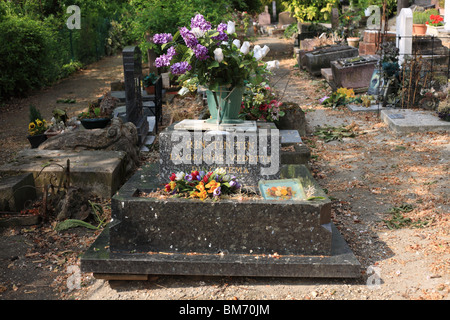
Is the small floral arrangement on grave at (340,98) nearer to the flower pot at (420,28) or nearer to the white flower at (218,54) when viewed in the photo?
the flower pot at (420,28)

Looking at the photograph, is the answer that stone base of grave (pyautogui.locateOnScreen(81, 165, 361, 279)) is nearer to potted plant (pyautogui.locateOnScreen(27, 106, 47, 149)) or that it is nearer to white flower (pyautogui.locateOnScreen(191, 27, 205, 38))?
white flower (pyautogui.locateOnScreen(191, 27, 205, 38))

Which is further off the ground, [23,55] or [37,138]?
[23,55]

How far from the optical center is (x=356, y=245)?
193 inches

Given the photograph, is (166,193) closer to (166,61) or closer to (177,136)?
(177,136)

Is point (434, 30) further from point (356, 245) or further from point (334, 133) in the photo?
point (356, 245)

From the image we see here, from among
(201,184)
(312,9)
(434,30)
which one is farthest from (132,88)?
(312,9)

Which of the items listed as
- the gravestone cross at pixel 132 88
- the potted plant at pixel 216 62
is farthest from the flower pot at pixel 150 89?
the potted plant at pixel 216 62

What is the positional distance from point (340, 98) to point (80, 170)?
7.05 metres

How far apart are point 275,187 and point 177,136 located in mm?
1122

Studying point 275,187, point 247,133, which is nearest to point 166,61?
point 247,133

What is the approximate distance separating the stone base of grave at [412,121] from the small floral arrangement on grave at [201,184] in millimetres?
5153

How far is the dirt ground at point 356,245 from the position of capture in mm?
4098

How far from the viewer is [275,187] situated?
4.70 metres
